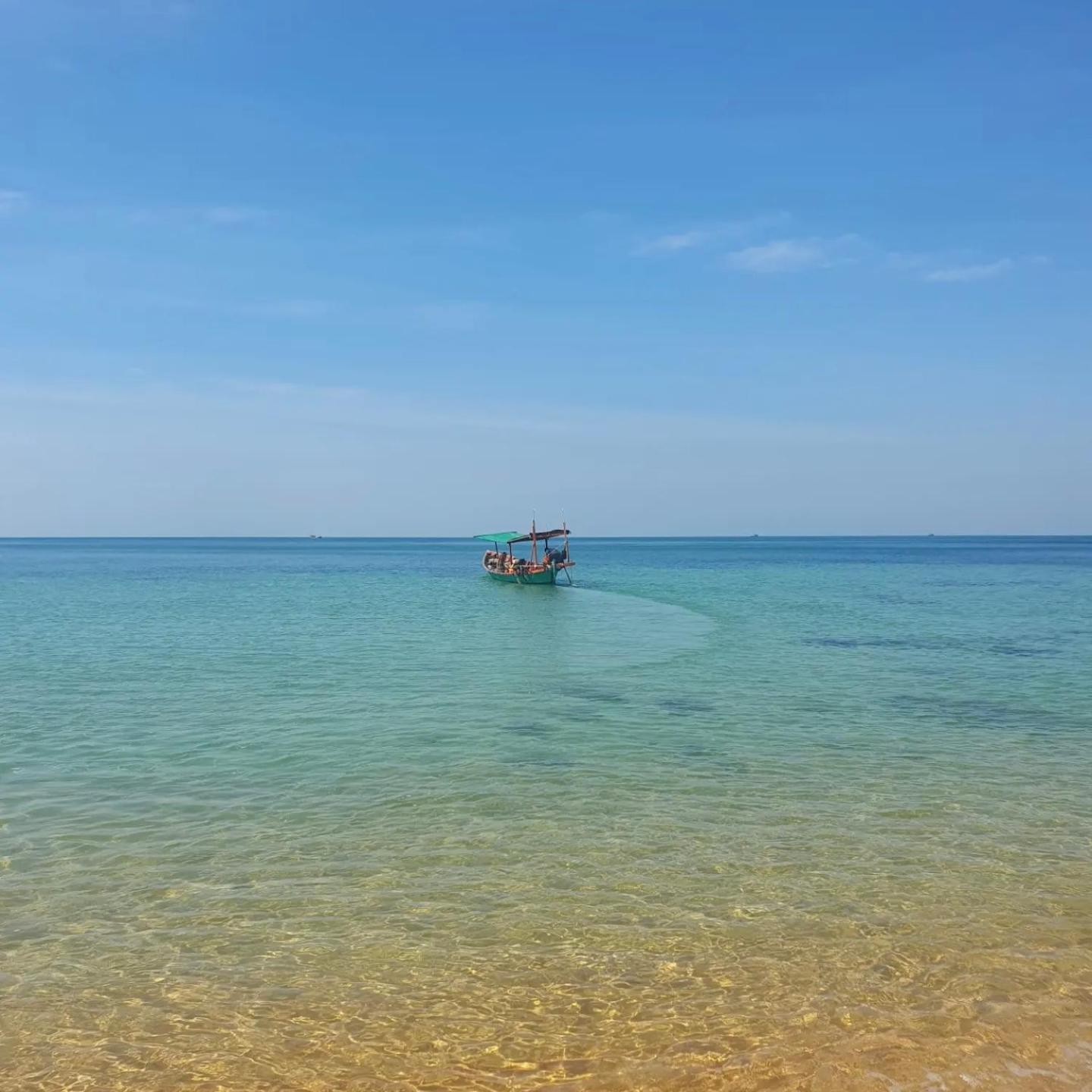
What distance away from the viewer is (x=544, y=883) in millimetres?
9547

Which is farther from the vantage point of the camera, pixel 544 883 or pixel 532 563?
pixel 532 563

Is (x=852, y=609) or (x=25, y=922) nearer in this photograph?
(x=25, y=922)

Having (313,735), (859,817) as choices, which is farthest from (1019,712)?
(313,735)

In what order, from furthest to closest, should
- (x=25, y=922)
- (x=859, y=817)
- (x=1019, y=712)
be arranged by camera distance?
(x=1019, y=712), (x=859, y=817), (x=25, y=922)

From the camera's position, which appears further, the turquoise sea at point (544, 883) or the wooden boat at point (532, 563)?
the wooden boat at point (532, 563)

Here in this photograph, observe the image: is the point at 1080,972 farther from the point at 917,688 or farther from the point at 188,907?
the point at 917,688

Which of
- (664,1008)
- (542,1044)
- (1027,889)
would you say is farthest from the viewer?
(1027,889)

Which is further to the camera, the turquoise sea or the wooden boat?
the wooden boat

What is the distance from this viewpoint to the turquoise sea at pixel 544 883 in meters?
6.47

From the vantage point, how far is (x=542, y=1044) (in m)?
6.54

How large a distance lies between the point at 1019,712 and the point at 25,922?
1797cm

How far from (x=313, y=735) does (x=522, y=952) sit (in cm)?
952

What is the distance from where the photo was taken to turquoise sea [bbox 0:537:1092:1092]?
6.47 m

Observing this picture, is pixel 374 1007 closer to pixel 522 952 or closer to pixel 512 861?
pixel 522 952
